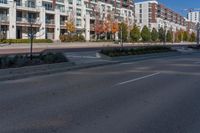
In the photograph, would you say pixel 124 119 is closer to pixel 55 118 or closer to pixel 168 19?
pixel 55 118

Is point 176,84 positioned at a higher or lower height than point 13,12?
lower

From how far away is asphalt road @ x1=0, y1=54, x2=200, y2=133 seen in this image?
21.8 ft

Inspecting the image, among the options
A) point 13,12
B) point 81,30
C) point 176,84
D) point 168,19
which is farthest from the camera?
point 168,19

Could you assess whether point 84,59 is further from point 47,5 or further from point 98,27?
point 98,27

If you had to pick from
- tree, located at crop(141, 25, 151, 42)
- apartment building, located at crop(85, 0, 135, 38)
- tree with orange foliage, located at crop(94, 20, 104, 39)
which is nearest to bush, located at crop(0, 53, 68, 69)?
tree with orange foliage, located at crop(94, 20, 104, 39)

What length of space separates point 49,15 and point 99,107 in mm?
77059

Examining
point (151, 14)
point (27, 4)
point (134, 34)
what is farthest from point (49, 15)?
point (151, 14)

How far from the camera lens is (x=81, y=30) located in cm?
9475

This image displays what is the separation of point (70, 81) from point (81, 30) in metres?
81.8

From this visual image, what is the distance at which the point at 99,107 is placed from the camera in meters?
8.44

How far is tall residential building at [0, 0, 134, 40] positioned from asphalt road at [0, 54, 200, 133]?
55.6 m

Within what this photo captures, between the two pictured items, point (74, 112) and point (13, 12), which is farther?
point (13, 12)

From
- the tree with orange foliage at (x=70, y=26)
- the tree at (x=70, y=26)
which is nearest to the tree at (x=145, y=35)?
the tree with orange foliage at (x=70, y=26)

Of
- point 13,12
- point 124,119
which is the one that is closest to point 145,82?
point 124,119
